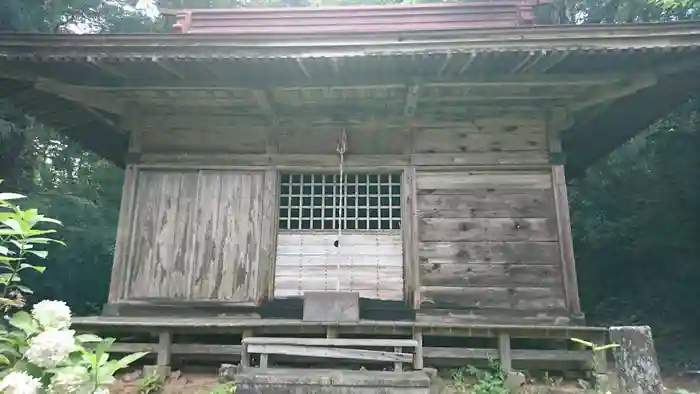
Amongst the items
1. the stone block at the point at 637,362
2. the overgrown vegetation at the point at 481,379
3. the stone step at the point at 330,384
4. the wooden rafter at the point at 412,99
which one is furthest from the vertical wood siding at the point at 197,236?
the stone block at the point at 637,362

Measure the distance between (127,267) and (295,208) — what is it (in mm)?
2215

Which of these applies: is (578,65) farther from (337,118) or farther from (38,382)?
(38,382)

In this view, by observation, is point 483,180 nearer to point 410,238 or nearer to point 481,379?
point 410,238

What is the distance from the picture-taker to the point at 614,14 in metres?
11.1

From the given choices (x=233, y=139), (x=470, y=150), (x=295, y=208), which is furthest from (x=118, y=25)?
(x=470, y=150)

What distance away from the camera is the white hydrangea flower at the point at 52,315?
1.87 metres

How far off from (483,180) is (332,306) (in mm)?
2463

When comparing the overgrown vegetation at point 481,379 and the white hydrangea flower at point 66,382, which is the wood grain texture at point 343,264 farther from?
the white hydrangea flower at point 66,382

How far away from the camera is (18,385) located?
5.19 ft

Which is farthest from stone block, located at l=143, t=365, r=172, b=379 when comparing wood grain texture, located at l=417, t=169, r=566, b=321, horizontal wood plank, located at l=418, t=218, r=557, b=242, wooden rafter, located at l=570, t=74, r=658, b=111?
wooden rafter, located at l=570, t=74, r=658, b=111

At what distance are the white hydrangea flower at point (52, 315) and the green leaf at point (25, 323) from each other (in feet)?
0.07

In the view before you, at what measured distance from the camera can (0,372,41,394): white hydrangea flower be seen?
1570mm

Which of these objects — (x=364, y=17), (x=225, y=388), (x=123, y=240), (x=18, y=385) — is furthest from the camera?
(x=364, y=17)

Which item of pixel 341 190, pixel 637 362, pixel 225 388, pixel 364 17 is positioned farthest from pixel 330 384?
pixel 364 17
